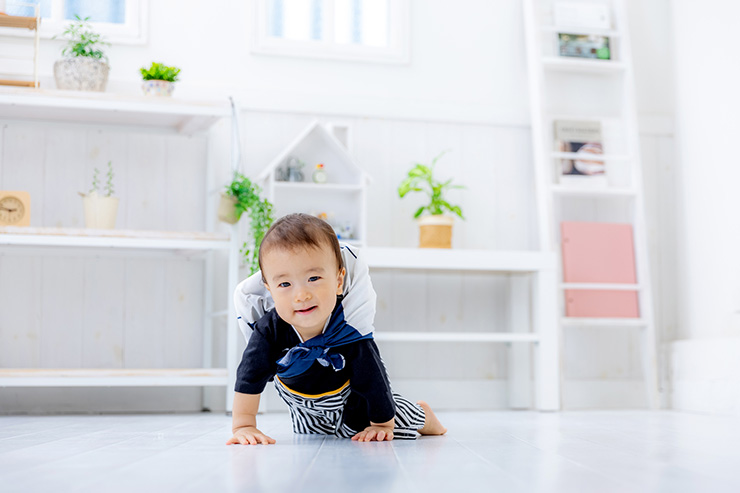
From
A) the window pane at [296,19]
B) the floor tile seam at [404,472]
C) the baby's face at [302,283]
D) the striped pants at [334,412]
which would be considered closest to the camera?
the floor tile seam at [404,472]

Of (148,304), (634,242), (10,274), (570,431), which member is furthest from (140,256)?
(634,242)

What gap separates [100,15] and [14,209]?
2.95 feet

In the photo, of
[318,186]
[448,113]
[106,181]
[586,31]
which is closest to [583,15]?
[586,31]

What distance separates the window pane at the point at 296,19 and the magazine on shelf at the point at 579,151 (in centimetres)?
110

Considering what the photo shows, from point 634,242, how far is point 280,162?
1529 millimetres

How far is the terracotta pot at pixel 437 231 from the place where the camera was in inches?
122

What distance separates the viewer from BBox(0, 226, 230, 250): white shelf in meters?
2.65

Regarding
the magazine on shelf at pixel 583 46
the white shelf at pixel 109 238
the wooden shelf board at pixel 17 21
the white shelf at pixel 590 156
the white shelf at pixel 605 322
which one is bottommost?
the white shelf at pixel 605 322

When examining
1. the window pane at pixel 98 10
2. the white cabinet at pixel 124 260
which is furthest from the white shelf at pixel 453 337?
the window pane at pixel 98 10

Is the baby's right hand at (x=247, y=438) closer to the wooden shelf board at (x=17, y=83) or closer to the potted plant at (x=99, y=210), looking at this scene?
the potted plant at (x=99, y=210)

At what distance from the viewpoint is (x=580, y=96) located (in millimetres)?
3586

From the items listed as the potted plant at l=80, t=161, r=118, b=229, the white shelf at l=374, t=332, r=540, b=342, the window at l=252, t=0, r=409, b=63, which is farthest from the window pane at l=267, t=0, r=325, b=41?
the white shelf at l=374, t=332, r=540, b=342

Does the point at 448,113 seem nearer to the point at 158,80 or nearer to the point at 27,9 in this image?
the point at 158,80

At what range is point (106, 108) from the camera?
9.14ft
